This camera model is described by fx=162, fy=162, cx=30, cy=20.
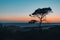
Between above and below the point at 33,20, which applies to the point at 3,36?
below

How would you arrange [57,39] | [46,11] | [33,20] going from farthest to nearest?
[33,20], [46,11], [57,39]

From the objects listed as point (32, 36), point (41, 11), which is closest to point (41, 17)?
point (41, 11)

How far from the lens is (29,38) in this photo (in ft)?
→ 81.9

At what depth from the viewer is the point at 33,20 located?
59.2 m

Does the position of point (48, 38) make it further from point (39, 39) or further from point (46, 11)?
point (46, 11)

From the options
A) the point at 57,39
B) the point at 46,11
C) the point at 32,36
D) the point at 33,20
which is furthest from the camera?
the point at 33,20

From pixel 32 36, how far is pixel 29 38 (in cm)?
132

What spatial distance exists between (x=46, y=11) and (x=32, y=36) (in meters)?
29.6

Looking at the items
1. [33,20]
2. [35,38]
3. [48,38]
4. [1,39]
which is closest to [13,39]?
[1,39]

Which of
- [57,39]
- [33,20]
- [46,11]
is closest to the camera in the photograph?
[57,39]

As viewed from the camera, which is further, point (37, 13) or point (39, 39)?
point (37, 13)

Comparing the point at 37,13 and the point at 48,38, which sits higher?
the point at 37,13

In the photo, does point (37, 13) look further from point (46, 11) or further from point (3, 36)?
point (3, 36)

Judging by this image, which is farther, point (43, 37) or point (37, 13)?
point (37, 13)
